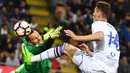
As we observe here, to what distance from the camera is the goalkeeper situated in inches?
343

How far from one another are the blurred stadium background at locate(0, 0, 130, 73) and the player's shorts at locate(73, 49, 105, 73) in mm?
5052

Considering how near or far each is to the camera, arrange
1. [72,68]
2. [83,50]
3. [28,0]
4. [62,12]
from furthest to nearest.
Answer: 1. [28,0]
2. [62,12]
3. [72,68]
4. [83,50]

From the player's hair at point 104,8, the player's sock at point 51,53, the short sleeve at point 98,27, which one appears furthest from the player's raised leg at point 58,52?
the player's hair at point 104,8

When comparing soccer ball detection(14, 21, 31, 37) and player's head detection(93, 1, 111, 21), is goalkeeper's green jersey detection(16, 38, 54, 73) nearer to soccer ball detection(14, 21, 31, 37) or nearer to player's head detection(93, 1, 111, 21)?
soccer ball detection(14, 21, 31, 37)

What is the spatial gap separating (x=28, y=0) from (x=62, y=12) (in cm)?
192

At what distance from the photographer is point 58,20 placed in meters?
16.7

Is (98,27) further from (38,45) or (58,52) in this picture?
(38,45)

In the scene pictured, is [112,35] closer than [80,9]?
Yes

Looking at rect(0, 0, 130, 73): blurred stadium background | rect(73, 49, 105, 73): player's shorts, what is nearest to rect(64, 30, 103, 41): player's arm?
rect(73, 49, 105, 73): player's shorts

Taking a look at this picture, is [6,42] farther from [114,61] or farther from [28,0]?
[114,61]

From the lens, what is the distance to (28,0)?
59.5 ft

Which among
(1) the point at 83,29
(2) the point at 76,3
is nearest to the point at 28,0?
(2) the point at 76,3

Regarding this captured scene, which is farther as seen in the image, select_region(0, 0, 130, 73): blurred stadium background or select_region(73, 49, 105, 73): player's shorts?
select_region(0, 0, 130, 73): blurred stadium background

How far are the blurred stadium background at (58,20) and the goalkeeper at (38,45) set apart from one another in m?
4.11
